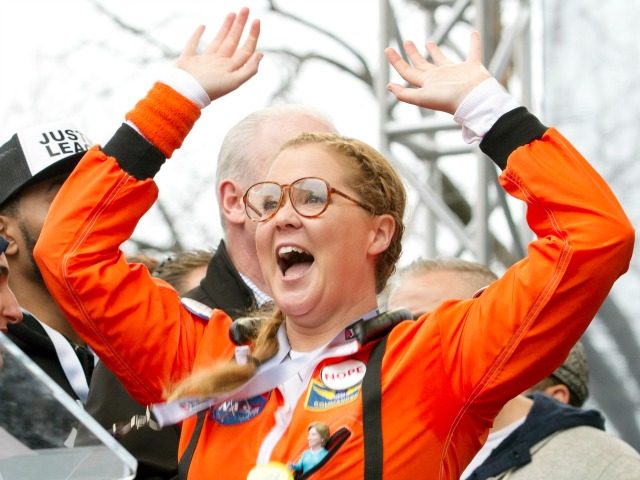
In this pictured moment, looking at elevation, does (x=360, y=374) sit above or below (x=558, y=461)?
above

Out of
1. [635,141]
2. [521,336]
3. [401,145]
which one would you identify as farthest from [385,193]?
[401,145]

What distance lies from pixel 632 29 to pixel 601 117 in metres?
0.37

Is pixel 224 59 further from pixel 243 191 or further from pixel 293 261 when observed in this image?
pixel 243 191

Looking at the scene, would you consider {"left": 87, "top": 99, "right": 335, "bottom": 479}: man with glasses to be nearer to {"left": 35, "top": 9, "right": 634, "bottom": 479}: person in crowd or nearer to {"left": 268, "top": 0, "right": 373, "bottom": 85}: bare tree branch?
{"left": 35, "top": 9, "right": 634, "bottom": 479}: person in crowd

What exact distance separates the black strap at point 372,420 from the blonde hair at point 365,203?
0.82 feet

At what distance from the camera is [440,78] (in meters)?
2.79

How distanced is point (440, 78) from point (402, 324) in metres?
0.53

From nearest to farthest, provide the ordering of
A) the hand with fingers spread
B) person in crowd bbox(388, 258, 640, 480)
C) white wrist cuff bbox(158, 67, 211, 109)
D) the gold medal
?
the gold medal
the hand with fingers spread
white wrist cuff bbox(158, 67, 211, 109)
person in crowd bbox(388, 258, 640, 480)

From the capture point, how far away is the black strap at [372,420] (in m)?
2.50

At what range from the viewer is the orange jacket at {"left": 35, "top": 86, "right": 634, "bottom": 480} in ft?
8.19

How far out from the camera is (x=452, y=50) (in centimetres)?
819

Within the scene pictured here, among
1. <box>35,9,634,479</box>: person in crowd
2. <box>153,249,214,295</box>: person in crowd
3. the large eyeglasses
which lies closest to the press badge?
<box>35,9,634,479</box>: person in crowd

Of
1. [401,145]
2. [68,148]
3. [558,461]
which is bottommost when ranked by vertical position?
[401,145]

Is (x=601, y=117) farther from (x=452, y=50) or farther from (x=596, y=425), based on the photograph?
(x=452, y=50)
